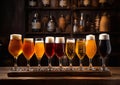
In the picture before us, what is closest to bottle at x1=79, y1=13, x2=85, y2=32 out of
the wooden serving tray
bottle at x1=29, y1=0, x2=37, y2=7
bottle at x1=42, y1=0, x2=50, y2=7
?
bottle at x1=42, y1=0, x2=50, y2=7

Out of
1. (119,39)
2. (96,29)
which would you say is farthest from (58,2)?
(119,39)

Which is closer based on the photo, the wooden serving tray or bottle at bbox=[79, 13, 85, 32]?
the wooden serving tray

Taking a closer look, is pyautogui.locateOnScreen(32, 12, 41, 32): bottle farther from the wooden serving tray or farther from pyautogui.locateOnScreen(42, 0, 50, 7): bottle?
the wooden serving tray

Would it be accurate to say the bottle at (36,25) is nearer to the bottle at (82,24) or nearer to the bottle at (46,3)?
the bottle at (46,3)

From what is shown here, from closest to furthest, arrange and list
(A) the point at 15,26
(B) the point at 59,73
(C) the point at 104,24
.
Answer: (B) the point at 59,73 → (C) the point at 104,24 → (A) the point at 15,26

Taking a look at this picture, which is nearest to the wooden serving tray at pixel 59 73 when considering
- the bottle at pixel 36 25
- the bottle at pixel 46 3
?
the bottle at pixel 36 25

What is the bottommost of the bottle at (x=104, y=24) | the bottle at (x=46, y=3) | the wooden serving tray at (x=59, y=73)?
the wooden serving tray at (x=59, y=73)

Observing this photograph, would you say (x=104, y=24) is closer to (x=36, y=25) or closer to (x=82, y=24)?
(x=82, y=24)

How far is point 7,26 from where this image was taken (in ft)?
14.4

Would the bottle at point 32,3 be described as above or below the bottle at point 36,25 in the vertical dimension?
above

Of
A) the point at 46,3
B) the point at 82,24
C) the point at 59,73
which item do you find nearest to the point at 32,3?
the point at 46,3

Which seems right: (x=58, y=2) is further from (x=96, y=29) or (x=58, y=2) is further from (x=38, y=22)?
(x=96, y=29)

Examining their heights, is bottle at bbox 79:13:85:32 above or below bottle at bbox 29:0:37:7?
below

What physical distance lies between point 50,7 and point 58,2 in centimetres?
16
